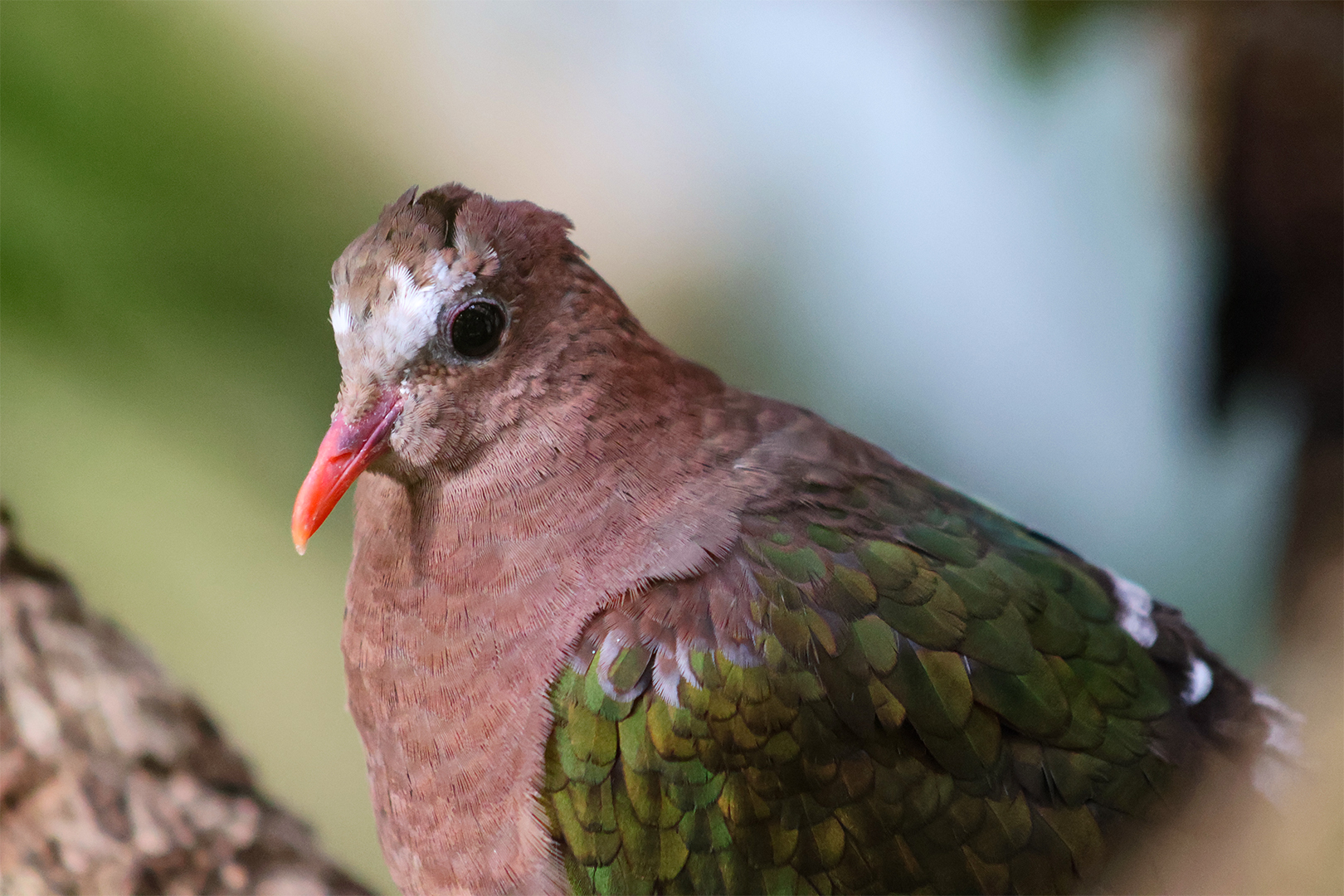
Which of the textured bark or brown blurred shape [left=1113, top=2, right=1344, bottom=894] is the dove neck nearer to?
the textured bark

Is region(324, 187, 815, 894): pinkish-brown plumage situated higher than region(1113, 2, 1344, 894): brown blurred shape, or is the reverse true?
region(1113, 2, 1344, 894): brown blurred shape

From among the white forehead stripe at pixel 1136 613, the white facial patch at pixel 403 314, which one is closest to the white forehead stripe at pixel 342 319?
the white facial patch at pixel 403 314

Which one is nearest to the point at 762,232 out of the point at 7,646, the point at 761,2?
the point at 761,2

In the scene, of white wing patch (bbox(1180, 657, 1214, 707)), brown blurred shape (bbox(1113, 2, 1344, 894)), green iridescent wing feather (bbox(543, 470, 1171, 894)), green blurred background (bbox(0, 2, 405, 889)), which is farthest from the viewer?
brown blurred shape (bbox(1113, 2, 1344, 894))

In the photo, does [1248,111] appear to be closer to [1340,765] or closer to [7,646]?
[1340,765]

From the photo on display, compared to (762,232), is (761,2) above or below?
above

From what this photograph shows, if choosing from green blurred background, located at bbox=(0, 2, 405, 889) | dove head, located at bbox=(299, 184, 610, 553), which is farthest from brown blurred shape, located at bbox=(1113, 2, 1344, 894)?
green blurred background, located at bbox=(0, 2, 405, 889)

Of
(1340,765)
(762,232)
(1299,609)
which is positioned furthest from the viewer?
(762,232)
